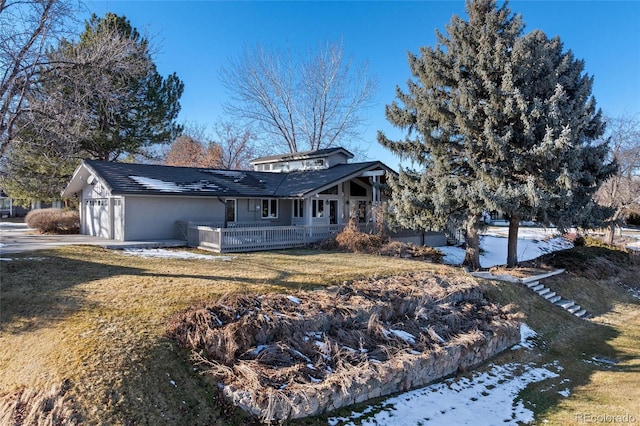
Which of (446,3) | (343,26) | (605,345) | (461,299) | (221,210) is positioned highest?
(343,26)

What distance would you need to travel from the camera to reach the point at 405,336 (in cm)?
828

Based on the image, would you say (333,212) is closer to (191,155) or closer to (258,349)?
(258,349)

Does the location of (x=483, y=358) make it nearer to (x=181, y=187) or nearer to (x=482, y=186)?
(x=482, y=186)

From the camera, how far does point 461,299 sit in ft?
36.3

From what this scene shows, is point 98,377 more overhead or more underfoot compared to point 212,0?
more underfoot

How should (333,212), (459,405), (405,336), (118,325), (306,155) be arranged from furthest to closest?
(306,155)
(333,212)
(405,336)
(459,405)
(118,325)

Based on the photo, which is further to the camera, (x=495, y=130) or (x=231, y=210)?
(x=231, y=210)

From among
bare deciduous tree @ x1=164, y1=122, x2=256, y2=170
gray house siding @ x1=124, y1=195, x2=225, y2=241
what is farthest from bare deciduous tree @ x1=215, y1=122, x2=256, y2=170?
gray house siding @ x1=124, y1=195, x2=225, y2=241

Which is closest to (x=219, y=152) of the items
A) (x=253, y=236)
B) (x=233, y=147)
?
(x=233, y=147)

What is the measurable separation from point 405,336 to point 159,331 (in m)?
4.94

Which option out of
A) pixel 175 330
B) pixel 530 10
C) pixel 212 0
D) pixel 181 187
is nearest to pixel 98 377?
pixel 175 330

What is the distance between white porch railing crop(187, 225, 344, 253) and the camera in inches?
632

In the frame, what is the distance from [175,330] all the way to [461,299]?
7918 mm

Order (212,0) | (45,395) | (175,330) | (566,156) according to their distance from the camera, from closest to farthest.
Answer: (45,395) < (175,330) < (566,156) < (212,0)
